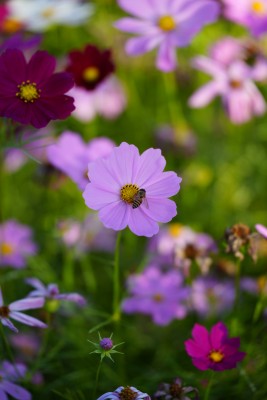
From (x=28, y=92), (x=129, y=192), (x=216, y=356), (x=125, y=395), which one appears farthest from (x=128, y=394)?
(x=28, y=92)

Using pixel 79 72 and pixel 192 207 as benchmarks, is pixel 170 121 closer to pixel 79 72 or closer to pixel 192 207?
pixel 192 207

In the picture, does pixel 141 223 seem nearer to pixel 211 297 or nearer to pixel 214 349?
pixel 214 349

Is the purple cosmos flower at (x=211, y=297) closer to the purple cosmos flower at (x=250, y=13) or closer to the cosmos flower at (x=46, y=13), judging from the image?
the purple cosmos flower at (x=250, y=13)

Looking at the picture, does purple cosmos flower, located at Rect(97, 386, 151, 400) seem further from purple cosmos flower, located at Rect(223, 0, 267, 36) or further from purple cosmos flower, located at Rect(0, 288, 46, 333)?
purple cosmos flower, located at Rect(223, 0, 267, 36)

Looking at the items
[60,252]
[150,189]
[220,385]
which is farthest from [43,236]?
[150,189]

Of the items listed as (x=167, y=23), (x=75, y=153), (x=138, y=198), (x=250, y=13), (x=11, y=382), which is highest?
(x=250, y=13)

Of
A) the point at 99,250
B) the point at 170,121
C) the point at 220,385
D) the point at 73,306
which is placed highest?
the point at 170,121

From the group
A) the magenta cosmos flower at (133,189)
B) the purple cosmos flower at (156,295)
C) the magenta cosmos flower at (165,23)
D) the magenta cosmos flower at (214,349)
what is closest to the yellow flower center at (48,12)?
the magenta cosmos flower at (165,23)
